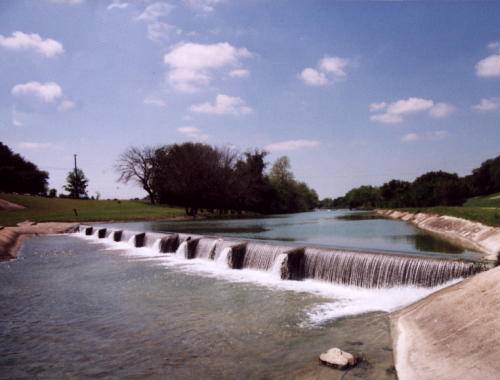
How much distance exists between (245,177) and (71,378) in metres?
80.2

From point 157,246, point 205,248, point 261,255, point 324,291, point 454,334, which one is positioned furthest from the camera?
point 157,246

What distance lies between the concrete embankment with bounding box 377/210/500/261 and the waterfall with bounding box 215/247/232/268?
13.0 m

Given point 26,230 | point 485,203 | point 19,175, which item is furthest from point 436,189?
point 19,175

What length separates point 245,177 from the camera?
8825 cm

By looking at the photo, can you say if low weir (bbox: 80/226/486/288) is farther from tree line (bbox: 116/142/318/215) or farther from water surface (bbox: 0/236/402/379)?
tree line (bbox: 116/142/318/215)

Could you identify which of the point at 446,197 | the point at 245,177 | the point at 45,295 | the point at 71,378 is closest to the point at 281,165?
the point at 245,177

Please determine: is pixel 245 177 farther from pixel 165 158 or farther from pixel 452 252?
pixel 452 252

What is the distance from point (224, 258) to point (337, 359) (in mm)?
14850

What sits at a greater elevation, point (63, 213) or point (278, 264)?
point (63, 213)

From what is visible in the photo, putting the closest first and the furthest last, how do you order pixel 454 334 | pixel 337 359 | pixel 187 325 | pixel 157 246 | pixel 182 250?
1. pixel 337 359
2. pixel 454 334
3. pixel 187 325
4. pixel 182 250
5. pixel 157 246

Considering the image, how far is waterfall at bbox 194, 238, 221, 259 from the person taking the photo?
25069 mm

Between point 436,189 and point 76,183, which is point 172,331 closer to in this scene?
point 436,189

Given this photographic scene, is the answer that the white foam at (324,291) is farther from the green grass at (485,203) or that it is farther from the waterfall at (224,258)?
the green grass at (485,203)

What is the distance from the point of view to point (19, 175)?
297ft
